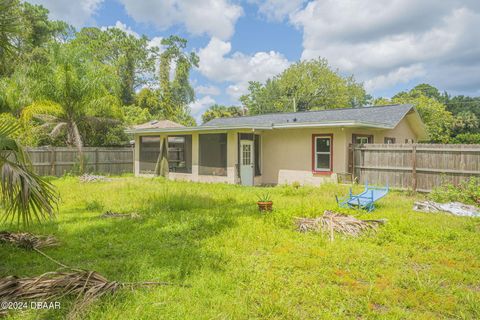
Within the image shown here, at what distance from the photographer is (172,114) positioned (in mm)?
36562

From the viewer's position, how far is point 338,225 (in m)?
5.98

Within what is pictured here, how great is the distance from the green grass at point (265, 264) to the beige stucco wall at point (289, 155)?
479cm

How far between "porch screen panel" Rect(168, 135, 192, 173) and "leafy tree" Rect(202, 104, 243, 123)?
25.0 m

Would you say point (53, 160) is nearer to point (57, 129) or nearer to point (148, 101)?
point (57, 129)

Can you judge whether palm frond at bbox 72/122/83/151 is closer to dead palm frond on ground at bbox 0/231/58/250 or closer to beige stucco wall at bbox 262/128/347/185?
beige stucco wall at bbox 262/128/347/185

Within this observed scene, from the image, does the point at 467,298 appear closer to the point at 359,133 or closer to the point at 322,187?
the point at 322,187

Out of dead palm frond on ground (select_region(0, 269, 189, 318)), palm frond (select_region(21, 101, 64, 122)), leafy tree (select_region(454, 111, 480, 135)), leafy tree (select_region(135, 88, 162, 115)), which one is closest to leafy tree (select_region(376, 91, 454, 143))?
leafy tree (select_region(454, 111, 480, 135))

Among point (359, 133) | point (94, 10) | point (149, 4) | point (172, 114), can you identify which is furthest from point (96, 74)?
point (172, 114)

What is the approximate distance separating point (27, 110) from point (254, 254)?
1612cm

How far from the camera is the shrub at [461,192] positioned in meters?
8.73

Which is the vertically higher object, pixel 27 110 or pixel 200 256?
pixel 27 110

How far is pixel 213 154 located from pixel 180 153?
82.4 inches

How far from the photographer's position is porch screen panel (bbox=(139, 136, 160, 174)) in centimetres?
1614

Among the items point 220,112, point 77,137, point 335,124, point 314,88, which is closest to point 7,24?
point 335,124
